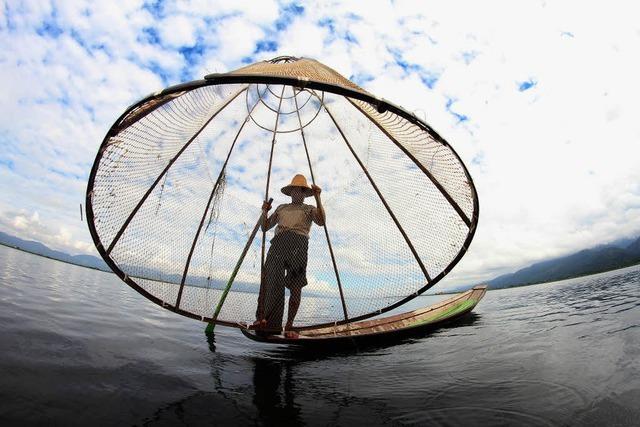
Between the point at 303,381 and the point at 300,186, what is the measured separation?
10.4 feet

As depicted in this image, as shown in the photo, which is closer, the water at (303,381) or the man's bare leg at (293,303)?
the water at (303,381)

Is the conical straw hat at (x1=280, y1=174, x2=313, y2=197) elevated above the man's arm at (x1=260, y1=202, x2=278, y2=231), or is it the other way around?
the conical straw hat at (x1=280, y1=174, x2=313, y2=197)

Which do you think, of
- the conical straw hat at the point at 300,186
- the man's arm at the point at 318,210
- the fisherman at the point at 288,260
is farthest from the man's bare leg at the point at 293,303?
the conical straw hat at the point at 300,186

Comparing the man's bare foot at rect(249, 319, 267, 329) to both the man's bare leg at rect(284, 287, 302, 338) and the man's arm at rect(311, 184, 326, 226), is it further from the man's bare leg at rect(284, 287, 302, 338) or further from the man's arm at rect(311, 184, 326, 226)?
the man's arm at rect(311, 184, 326, 226)

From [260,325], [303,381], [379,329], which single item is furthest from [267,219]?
[379,329]

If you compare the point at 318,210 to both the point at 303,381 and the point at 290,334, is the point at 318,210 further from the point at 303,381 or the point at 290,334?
the point at 303,381

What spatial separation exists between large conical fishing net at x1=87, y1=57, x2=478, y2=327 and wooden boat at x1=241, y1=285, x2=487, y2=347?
0.36 metres

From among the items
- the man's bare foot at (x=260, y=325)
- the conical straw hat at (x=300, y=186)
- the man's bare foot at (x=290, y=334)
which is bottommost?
the man's bare foot at (x=290, y=334)

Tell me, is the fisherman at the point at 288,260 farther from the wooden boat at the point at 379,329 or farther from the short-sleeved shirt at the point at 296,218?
the wooden boat at the point at 379,329

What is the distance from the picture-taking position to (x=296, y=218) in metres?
5.59

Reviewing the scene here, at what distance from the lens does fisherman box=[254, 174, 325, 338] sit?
527 centimetres

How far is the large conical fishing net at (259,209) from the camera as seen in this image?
15.5 feet

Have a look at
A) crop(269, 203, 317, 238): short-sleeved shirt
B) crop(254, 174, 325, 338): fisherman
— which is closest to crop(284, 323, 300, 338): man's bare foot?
crop(254, 174, 325, 338): fisherman

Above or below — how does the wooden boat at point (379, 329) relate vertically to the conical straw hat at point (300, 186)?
below
